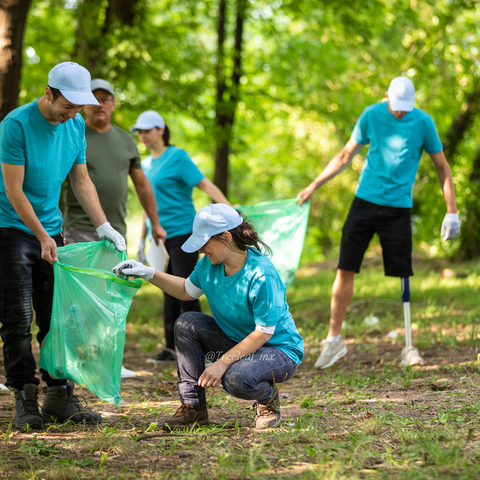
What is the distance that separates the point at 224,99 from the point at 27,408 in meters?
7.29

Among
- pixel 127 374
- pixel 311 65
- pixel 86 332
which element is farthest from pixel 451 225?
pixel 311 65

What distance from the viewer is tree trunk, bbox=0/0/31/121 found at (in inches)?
187

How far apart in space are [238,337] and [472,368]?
2.07m

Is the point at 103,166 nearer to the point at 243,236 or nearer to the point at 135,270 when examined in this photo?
the point at 135,270

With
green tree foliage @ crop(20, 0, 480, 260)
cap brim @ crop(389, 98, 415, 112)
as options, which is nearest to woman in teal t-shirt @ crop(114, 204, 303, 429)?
cap brim @ crop(389, 98, 415, 112)

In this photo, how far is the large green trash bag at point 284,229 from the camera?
4.45 meters

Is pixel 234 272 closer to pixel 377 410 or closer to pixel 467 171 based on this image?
pixel 377 410

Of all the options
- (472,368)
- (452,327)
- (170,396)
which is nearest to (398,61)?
(452,327)

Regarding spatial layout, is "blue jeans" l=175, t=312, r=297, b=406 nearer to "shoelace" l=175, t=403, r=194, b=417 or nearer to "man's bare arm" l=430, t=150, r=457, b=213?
"shoelace" l=175, t=403, r=194, b=417

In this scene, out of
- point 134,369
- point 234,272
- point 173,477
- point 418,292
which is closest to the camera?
point 173,477

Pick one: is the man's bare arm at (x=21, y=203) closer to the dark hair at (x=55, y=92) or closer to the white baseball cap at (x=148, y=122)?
the dark hair at (x=55, y=92)

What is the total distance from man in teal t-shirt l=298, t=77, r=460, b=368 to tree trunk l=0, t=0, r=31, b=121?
277 centimetres

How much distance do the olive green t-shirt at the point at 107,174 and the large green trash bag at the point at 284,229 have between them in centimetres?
96

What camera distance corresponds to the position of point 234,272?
8.88 ft
